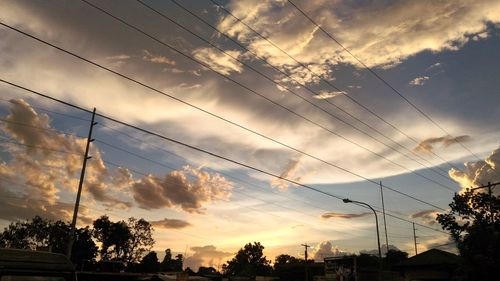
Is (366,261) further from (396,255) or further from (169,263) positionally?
(169,263)

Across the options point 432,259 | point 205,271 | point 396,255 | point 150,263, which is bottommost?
point 205,271

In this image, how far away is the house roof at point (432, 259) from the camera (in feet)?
112

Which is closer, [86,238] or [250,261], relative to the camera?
[86,238]

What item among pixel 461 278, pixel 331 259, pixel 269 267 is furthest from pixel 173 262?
pixel 461 278

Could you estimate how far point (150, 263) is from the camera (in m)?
115

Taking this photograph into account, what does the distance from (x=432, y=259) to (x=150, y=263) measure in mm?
95209

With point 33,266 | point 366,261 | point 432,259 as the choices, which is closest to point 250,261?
point 366,261

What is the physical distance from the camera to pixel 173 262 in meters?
150

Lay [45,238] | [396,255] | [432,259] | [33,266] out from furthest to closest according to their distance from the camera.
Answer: [396,255]
[45,238]
[432,259]
[33,266]

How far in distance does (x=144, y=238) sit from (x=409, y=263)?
92.9 metres

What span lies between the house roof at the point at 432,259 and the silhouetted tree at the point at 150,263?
9204cm

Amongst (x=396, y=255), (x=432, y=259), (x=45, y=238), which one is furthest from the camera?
(x=396, y=255)

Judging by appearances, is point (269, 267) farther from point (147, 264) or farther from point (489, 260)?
point (489, 260)

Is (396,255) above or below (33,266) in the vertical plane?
above
